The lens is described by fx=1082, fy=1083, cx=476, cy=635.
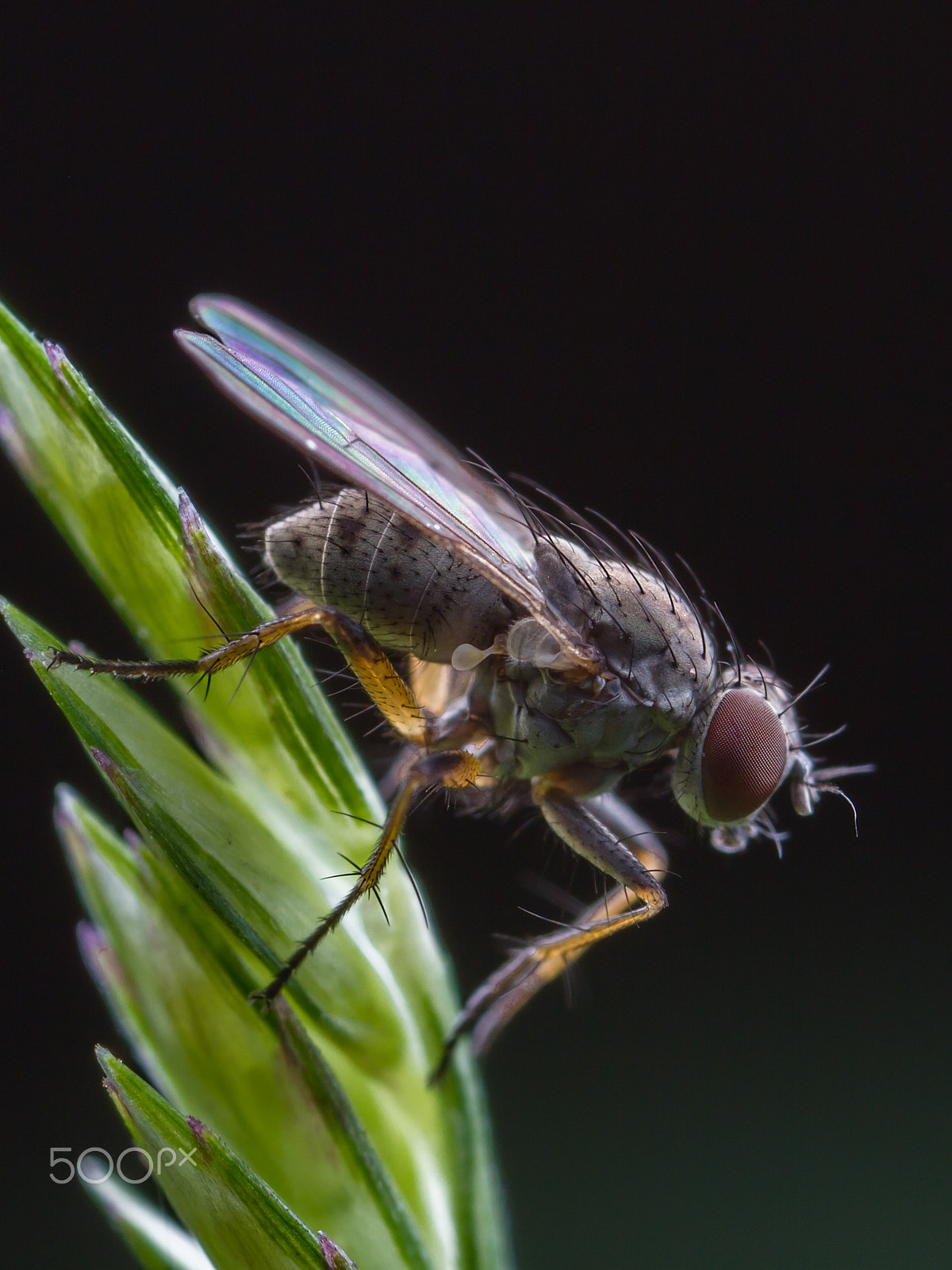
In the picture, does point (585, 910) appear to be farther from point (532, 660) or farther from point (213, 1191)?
point (213, 1191)

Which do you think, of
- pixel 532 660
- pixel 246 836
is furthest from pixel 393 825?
pixel 532 660

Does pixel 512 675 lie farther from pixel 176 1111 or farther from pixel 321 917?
pixel 176 1111

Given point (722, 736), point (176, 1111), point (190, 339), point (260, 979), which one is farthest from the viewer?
point (722, 736)

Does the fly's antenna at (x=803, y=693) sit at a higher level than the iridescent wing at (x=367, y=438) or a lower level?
lower

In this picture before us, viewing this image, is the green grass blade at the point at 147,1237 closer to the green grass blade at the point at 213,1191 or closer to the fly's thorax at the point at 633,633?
the green grass blade at the point at 213,1191

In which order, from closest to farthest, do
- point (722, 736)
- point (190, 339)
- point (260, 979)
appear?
point (260, 979) → point (190, 339) → point (722, 736)

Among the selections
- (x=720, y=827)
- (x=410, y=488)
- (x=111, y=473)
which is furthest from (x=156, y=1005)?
(x=720, y=827)

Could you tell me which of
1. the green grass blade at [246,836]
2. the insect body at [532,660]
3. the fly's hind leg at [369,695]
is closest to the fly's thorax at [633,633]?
the insect body at [532,660]
